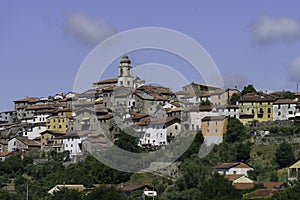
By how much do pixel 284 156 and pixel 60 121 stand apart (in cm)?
2464

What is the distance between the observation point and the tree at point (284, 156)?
4497 cm

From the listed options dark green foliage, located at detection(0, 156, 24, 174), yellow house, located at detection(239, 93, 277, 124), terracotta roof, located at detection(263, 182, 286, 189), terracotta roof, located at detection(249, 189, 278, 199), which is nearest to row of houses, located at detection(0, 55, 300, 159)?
yellow house, located at detection(239, 93, 277, 124)

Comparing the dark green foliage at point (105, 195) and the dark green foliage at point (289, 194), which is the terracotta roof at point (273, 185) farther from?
the dark green foliage at point (105, 195)

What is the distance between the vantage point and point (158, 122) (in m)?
58.5

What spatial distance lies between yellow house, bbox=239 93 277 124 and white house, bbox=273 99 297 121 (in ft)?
1.15

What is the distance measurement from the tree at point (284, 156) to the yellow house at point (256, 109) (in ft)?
36.8

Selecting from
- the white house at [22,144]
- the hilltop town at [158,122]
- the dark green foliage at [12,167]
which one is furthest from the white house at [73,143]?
the dark green foliage at [12,167]

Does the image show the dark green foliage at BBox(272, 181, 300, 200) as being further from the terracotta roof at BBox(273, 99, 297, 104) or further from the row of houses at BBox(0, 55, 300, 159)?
the terracotta roof at BBox(273, 99, 297, 104)

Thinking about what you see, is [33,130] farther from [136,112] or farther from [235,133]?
[235,133]

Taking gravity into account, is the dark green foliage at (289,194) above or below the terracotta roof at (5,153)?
below

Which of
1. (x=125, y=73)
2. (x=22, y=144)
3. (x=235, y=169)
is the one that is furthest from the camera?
(x=125, y=73)

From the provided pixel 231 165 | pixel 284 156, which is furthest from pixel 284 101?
pixel 231 165

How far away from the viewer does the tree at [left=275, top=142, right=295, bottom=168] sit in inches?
1770

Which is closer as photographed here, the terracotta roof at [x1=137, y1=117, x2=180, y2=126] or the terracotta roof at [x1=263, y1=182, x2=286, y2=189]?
the terracotta roof at [x1=263, y1=182, x2=286, y2=189]
